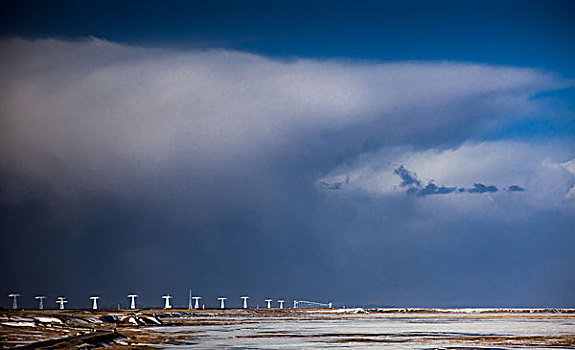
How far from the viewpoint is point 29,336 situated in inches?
2815

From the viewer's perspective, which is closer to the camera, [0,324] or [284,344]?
[284,344]

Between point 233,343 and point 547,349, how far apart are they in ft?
89.4

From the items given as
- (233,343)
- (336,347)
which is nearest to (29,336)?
(233,343)

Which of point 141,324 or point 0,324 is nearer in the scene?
point 0,324

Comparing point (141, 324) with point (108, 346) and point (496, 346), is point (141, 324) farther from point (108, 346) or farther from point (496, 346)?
point (496, 346)

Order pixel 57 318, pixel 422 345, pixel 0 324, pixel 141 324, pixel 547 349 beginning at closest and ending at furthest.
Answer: pixel 547 349
pixel 422 345
pixel 0 324
pixel 57 318
pixel 141 324

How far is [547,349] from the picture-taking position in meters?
59.1

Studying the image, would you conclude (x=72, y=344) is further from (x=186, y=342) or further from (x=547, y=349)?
(x=547, y=349)

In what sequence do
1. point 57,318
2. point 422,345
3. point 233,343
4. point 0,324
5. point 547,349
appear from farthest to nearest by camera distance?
point 57,318 → point 0,324 → point 233,343 → point 422,345 → point 547,349

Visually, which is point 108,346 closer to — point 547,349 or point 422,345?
point 422,345

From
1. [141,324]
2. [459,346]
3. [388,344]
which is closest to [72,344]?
[388,344]

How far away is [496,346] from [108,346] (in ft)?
108

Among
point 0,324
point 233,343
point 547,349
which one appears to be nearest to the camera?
point 547,349

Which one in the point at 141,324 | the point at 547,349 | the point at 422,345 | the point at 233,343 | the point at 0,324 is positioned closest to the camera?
the point at 547,349
